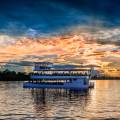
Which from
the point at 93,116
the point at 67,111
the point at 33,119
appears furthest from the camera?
the point at 67,111

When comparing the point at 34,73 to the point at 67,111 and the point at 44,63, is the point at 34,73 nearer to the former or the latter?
the point at 44,63

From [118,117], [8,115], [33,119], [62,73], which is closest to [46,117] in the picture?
[33,119]

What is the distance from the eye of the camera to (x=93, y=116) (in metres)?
42.5

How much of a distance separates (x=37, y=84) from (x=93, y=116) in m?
65.1

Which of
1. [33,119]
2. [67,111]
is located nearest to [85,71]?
[67,111]

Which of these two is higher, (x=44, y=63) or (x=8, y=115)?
(x=44, y=63)

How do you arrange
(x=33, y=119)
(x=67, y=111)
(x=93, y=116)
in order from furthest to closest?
(x=67, y=111), (x=93, y=116), (x=33, y=119)

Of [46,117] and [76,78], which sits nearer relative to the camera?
[46,117]

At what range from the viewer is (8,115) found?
4319cm

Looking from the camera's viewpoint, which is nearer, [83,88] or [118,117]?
[118,117]

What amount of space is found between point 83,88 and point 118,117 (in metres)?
64.1

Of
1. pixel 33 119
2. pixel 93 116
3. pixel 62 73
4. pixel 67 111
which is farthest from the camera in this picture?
pixel 62 73

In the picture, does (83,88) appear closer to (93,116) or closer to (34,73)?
(34,73)

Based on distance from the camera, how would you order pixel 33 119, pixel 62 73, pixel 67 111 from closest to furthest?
pixel 33 119
pixel 67 111
pixel 62 73
